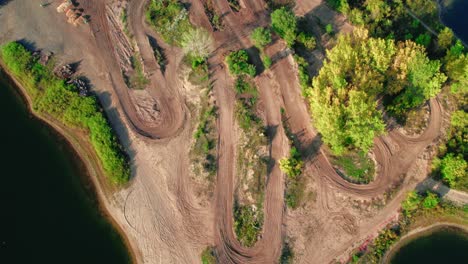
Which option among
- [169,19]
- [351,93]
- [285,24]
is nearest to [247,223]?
[351,93]

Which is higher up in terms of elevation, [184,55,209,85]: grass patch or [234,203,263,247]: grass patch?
[184,55,209,85]: grass patch

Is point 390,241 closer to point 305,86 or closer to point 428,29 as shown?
point 305,86

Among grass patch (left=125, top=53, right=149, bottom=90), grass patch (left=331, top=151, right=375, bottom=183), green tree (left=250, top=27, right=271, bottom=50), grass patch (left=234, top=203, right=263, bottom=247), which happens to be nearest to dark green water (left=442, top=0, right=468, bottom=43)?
grass patch (left=331, top=151, right=375, bottom=183)

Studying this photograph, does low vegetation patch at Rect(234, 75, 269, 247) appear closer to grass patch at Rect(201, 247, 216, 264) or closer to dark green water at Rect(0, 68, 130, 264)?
grass patch at Rect(201, 247, 216, 264)

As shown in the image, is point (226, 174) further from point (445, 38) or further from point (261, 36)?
point (445, 38)

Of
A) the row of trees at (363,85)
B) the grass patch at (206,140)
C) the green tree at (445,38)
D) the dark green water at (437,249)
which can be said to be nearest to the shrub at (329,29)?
the row of trees at (363,85)
